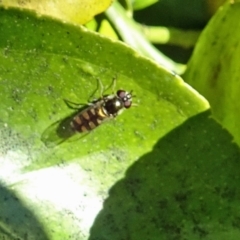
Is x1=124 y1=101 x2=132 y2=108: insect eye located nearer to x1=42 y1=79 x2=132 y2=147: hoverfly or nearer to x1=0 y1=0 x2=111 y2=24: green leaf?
x1=42 y1=79 x2=132 y2=147: hoverfly

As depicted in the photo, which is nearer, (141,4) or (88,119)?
(88,119)

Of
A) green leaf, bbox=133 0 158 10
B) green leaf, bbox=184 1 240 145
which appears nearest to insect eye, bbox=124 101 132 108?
green leaf, bbox=184 1 240 145

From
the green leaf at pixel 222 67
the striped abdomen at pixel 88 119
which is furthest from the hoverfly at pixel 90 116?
the green leaf at pixel 222 67

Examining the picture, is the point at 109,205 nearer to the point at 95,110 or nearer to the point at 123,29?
the point at 95,110

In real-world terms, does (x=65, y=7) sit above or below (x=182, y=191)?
above

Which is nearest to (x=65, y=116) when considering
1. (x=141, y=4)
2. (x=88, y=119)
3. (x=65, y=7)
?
(x=88, y=119)

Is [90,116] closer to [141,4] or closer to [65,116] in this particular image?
[65,116]
